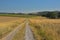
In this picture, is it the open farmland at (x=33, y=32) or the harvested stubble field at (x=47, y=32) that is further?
the open farmland at (x=33, y=32)

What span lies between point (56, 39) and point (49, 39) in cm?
52

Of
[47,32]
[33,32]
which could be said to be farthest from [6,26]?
[47,32]

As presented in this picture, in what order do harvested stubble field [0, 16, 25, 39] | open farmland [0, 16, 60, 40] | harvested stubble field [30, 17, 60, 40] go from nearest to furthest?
harvested stubble field [30, 17, 60, 40] < open farmland [0, 16, 60, 40] < harvested stubble field [0, 16, 25, 39]

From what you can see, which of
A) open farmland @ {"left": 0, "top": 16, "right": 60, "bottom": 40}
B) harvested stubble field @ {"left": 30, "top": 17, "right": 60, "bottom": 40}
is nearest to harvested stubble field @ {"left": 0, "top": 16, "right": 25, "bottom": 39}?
open farmland @ {"left": 0, "top": 16, "right": 60, "bottom": 40}

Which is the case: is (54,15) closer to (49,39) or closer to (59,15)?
(59,15)

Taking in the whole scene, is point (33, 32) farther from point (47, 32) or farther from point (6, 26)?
point (6, 26)

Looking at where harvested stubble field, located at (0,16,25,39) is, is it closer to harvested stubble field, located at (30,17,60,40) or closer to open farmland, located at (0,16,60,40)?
open farmland, located at (0,16,60,40)

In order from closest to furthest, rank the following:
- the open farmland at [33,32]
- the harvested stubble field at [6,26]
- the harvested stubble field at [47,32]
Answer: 1. the harvested stubble field at [47,32]
2. the open farmland at [33,32]
3. the harvested stubble field at [6,26]

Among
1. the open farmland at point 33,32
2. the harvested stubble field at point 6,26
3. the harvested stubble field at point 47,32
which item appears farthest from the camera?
the harvested stubble field at point 6,26

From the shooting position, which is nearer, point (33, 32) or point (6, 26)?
Result: point (33, 32)

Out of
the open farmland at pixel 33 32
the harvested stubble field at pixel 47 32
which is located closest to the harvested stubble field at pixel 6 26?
the open farmland at pixel 33 32

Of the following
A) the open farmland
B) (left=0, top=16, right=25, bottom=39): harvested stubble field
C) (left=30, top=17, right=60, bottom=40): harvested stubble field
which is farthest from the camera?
(left=0, top=16, right=25, bottom=39): harvested stubble field

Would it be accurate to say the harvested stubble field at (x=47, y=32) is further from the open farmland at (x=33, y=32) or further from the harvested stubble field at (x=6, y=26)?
the harvested stubble field at (x=6, y=26)

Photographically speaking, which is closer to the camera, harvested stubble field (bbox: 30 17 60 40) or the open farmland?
harvested stubble field (bbox: 30 17 60 40)
